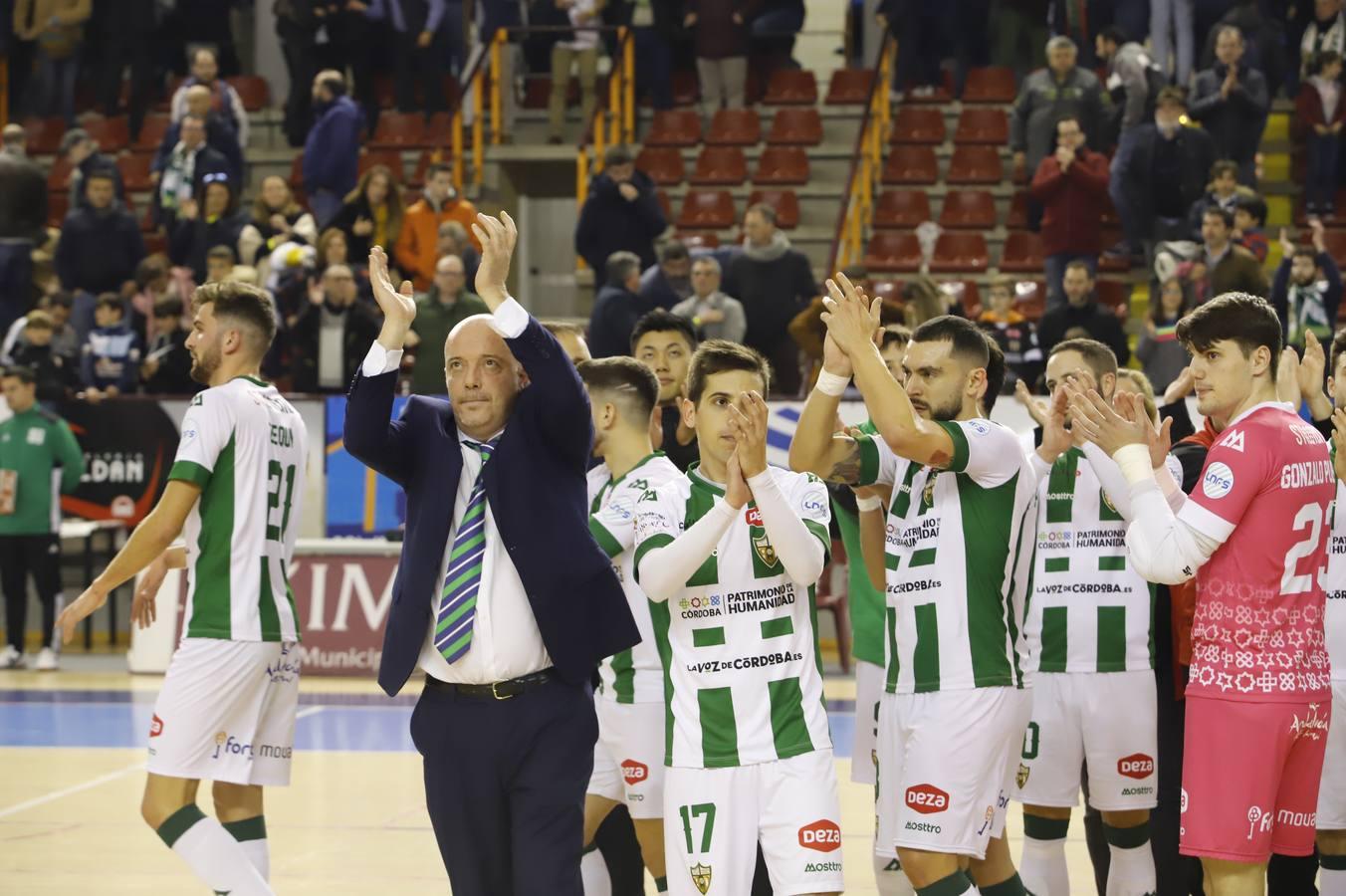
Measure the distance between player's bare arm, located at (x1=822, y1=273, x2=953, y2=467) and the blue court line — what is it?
6.18 m

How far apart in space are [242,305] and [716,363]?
1865 mm

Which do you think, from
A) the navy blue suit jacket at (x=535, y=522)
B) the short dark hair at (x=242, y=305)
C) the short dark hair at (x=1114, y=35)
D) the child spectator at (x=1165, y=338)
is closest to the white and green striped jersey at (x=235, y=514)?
the short dark hair at (x=242, y=305)

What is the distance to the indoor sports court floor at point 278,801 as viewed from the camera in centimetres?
802

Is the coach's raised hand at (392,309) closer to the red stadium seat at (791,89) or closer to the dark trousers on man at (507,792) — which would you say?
the dark trousers on man at (507,792)

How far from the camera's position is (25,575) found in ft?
48.7

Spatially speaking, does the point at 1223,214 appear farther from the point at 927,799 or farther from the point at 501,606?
the point at 501,606

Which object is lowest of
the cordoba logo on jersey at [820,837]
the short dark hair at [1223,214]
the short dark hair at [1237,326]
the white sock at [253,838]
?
the white sock at [253,838]

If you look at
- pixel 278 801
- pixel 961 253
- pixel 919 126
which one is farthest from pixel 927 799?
pixel 919 126

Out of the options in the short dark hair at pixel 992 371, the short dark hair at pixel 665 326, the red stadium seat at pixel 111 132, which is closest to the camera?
the short dark hair at pixel 992 371

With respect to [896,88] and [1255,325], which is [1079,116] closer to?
[896,88]

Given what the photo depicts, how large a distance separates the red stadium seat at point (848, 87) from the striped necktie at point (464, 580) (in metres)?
15.9

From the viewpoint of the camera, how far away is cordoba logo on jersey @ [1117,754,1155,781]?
21.1ft

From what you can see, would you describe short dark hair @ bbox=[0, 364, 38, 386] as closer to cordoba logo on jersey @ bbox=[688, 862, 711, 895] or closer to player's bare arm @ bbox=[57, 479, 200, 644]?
player's bare arm @ bbox=[57, 479, 200, 644]

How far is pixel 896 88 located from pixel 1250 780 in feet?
50.9
